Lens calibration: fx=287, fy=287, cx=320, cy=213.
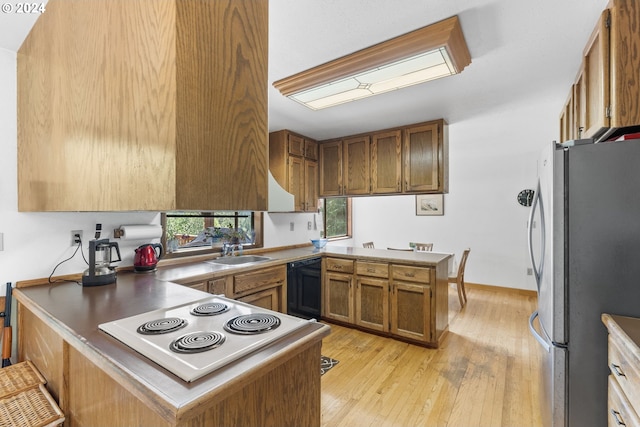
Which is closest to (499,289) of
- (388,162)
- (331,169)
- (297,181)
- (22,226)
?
(388,162)

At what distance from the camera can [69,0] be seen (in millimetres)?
1016

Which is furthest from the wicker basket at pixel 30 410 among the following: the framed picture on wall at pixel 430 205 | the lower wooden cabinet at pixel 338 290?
the framed picture on wall at pixel 430 205

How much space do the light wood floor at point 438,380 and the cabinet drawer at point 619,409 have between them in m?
0.71

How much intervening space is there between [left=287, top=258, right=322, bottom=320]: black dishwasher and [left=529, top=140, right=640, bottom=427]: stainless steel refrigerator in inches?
85.8

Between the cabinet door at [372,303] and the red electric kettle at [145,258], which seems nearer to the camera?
the red electric kettle at [145,258]

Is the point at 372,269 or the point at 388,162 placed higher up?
the point at 388,162

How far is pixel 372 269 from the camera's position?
3098 mm

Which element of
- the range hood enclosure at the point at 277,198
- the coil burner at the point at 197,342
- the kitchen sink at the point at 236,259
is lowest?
the kitchen sink at the point at 236,259

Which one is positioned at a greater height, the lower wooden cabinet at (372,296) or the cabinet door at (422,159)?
the cabinet door at (422,159)

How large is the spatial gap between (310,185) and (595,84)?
2.86m

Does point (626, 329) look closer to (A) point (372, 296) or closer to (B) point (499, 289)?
(A) point (372, 296)

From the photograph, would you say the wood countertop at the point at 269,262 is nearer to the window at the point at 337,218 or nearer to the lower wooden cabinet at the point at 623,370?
the lower wooden cabinet at the point at 623,370

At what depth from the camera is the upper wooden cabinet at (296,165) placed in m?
3.56

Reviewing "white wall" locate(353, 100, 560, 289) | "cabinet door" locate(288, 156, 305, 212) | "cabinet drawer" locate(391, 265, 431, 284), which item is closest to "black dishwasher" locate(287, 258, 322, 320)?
"cabinet door" locate(288, 156, 305, 212)
